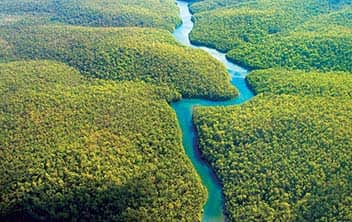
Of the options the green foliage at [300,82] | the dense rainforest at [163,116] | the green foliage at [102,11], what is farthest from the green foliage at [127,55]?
the green foliage at [102,11]

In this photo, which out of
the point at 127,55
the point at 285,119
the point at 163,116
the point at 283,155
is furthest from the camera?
the point at 127,55

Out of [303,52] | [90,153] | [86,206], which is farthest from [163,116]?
[303,52]

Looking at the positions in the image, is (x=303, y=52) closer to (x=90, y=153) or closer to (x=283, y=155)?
(x=283, y=155)

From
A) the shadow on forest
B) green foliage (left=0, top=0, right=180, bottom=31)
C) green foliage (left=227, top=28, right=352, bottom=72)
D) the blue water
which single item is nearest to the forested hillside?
green foliage (left=227, top=28, right=352, bottom=72)

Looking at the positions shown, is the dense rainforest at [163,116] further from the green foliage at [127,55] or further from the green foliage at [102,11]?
the green foliage at [102,11]

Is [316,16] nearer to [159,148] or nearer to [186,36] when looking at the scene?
[186,36]

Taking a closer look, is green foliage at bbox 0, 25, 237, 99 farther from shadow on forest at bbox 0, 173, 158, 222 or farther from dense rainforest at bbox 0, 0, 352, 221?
shadow on forest at bbox 0, 173, 158, 222
